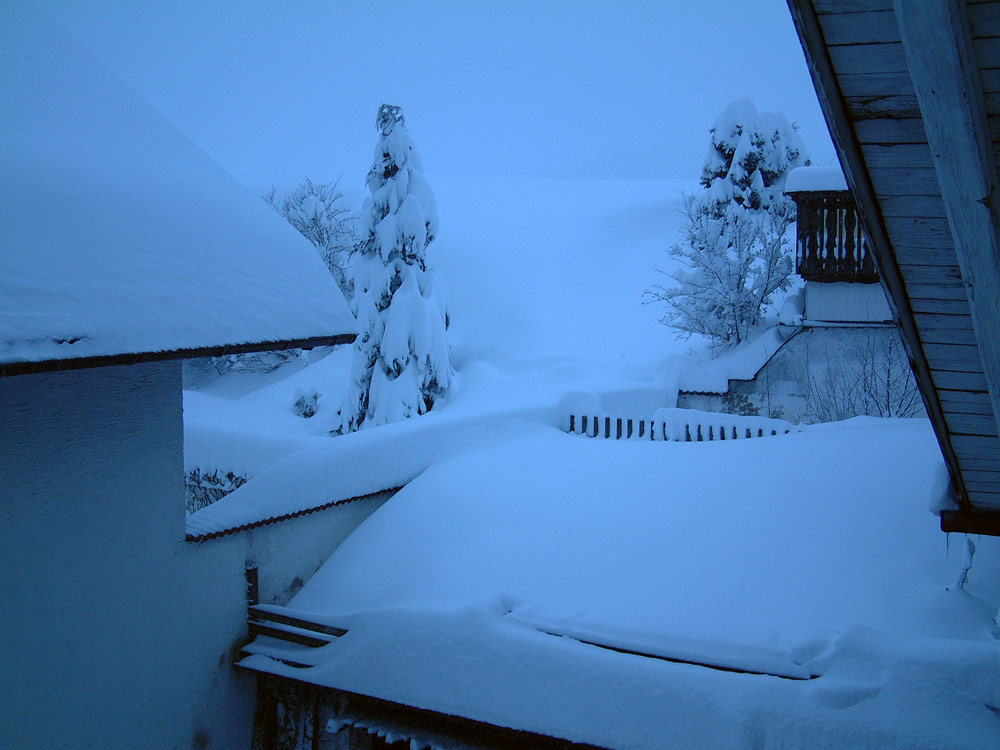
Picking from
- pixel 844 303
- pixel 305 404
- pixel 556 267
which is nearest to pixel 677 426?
pixel 844 303

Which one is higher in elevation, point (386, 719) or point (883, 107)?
point (883, 107)

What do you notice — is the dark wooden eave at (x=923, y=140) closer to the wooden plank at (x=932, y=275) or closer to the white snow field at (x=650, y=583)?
the wooden plank at (x=932, y=275)

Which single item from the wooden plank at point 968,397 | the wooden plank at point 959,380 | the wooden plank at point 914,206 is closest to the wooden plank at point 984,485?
the wooden plank at point 968,397

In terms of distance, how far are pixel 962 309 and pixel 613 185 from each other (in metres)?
44.3

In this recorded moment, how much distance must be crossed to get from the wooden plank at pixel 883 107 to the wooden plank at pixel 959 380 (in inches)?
46.3

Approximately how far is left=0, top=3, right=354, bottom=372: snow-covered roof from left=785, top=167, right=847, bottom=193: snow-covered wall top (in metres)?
11.3

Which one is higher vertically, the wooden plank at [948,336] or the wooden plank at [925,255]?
the wooden plank at [925,255]

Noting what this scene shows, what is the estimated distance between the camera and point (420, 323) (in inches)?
664

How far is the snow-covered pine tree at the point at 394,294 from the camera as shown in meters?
16.5

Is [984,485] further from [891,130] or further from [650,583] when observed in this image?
[650,583]

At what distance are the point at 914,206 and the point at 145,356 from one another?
3112 mm

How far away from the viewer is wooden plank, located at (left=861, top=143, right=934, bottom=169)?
1814 millimetres

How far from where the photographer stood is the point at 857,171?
1.88m

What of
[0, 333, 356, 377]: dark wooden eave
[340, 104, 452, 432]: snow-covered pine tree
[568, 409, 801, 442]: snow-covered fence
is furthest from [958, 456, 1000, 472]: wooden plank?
[340, 104, 452, 432]: snow-covered pine tree
